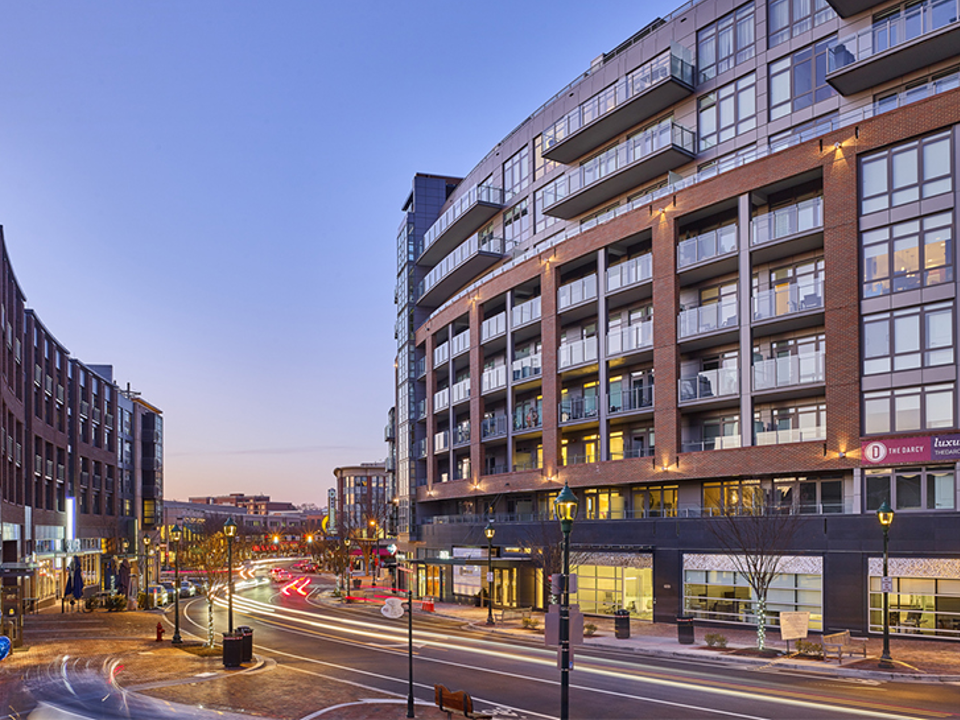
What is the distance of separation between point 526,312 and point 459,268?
476 inches

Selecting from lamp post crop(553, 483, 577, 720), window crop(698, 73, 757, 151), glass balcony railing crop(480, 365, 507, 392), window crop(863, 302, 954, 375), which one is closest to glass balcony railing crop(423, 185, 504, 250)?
glass balcony railing crop(480, 365, 507, 392)

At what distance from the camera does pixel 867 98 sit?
38.1 m

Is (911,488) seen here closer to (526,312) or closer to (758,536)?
(758,536)

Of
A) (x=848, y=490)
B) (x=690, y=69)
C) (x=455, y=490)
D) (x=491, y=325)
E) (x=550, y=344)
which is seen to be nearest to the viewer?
(x=848, y=490)

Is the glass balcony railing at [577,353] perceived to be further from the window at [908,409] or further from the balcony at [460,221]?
the window at [908,409]

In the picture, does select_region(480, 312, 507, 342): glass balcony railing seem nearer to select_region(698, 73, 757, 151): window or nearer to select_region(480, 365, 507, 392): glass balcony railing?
select_region(480, 365, 507, 392): glass balcony railing

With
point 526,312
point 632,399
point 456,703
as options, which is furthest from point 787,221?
point 456,703

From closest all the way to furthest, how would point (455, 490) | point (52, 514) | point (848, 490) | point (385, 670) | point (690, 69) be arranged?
point (385, 670)
point (848, 490)
point (690, 69)
point (455, 490)
point (52, 514)

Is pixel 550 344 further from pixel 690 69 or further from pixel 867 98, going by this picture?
pixel 867 98

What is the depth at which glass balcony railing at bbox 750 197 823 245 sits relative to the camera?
122 ft

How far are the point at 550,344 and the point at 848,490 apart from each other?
62.9 ft

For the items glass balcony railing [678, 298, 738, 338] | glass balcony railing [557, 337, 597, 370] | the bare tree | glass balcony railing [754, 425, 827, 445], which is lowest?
the bare tree

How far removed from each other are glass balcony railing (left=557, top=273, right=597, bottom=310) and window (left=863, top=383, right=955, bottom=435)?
16560 millimetres

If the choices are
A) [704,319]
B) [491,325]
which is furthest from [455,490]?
[704,319]
